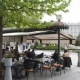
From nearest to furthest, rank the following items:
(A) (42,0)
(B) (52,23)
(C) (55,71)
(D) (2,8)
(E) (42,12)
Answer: (D) (2,8) < (A) (42,0) < (E) (42,12) < (B) (52,23) < (C) (55,71)

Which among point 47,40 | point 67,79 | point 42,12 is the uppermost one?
point 42,12

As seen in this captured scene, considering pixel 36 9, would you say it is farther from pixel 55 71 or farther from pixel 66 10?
pixel 55 71

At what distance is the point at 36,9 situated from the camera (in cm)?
973

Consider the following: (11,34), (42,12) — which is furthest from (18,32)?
(42,12)

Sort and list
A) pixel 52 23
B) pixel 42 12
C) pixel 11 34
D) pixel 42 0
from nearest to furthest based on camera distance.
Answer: pixel 42 0 → pixel 42 12 → pixel 52 23 → pixel 11 34

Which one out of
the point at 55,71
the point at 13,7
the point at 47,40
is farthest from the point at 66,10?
the point at 47,40

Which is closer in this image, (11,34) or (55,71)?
(55,71)

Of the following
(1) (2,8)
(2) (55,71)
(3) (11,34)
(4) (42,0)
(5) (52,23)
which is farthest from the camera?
(3) (11,34)

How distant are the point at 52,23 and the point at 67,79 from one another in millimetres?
3248

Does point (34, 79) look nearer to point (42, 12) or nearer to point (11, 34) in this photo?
point (42, 12)

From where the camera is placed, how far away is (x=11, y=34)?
14.8 m

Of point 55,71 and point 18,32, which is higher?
point 18,32

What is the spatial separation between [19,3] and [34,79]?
377 centimetres

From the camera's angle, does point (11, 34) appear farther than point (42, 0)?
Yes
